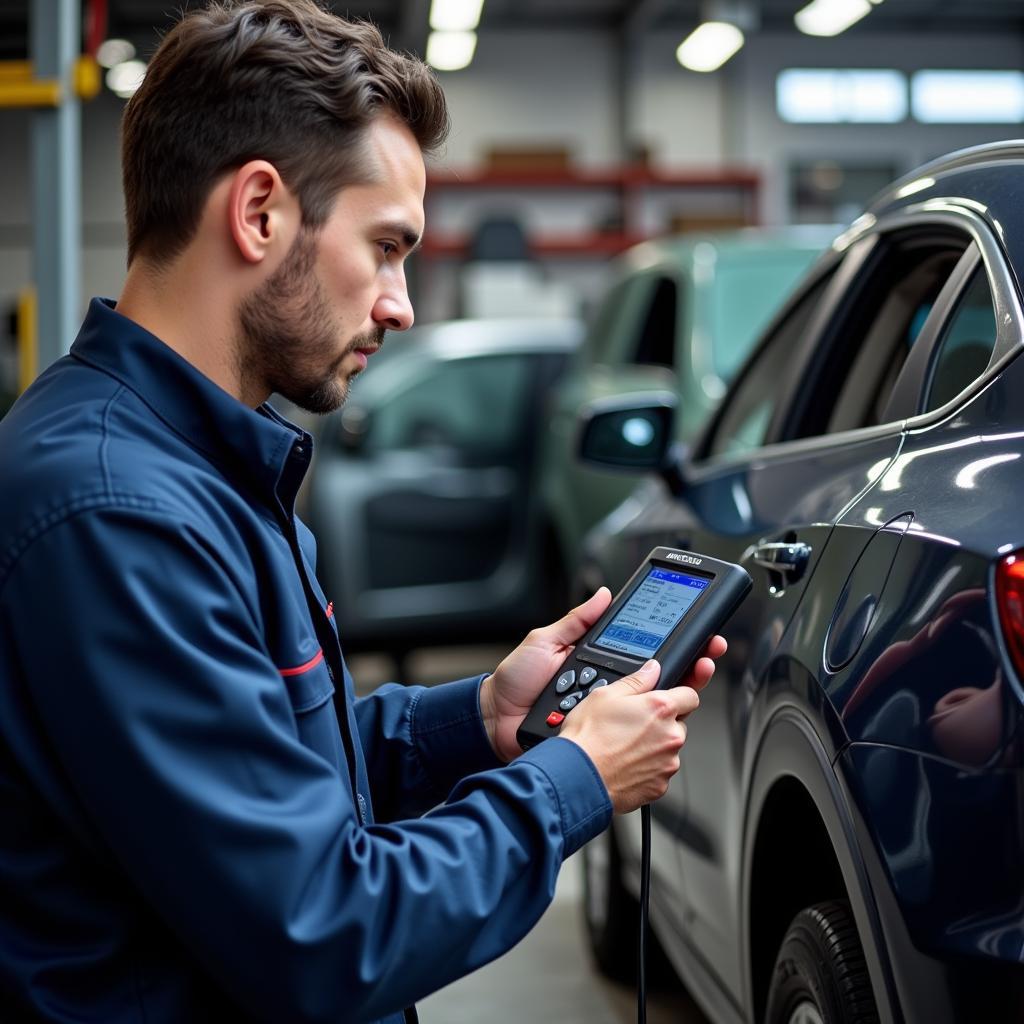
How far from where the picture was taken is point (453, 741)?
173cm

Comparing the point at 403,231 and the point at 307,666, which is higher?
the point at 403,231

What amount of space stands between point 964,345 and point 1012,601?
1.95ft

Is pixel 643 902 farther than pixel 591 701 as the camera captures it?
Yes

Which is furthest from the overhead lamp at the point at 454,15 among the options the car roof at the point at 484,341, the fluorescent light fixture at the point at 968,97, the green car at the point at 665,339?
the green car at the point at 665,339

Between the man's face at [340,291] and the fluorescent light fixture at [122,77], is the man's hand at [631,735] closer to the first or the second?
→ the man's face at [340,291]

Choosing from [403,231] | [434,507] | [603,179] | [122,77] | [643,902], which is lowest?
[434,507]

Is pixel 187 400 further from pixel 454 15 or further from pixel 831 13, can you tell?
pixel 831 13

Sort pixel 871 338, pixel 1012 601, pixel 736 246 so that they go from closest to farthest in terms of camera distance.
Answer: pixel 1012 601
pixel 871 338
pixel 736 246

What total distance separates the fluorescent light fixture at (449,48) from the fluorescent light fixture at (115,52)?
3.86 meters

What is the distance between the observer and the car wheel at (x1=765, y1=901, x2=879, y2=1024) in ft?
5.05

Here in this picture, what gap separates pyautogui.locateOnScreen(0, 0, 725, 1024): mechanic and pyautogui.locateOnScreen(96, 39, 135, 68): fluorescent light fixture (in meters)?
16.4

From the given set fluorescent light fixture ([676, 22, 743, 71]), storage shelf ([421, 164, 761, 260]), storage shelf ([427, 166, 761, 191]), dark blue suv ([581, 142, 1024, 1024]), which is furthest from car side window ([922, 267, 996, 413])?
storage shelf ([427, 166, 761, 191])

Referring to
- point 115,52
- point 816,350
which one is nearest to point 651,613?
point 816,350

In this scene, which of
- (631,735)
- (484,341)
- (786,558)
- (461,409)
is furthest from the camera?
(484,341)
